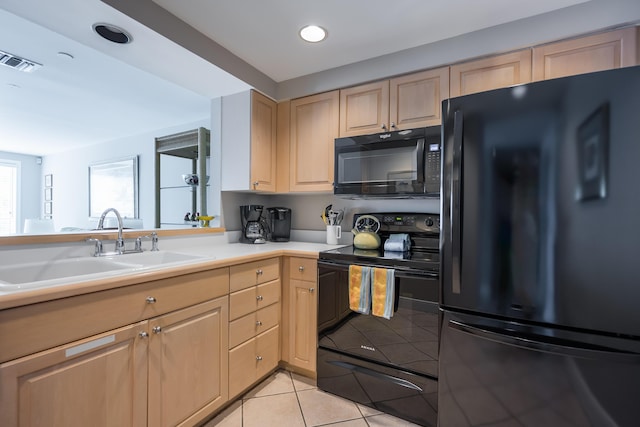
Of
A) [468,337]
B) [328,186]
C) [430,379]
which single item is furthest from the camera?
[328,186]

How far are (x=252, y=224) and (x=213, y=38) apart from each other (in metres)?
1.36

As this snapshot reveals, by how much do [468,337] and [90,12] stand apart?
Result: 2.28m

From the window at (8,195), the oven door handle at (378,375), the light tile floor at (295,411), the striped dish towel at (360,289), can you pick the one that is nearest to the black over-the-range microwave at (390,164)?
the striped dish towel at (360,289)

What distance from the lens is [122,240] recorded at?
5.36ft

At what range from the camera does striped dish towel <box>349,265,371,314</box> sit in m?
1.61

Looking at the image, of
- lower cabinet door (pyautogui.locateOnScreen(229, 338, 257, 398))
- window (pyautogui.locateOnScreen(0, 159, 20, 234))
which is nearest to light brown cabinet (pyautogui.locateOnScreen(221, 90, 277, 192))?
lower cabinet door (pyautogui.locateOnScreen(229, 338, 257, 398))

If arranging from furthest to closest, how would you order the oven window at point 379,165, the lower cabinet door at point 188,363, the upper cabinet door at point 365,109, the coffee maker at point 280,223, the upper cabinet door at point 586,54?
1. the coffee maker at point 280,223
2. the upper cabinet door at point 365,109
3. the oven window at point 379,165
4. the upper cabinet door at point 586,54
5. the lower cabinet door at point 188,363

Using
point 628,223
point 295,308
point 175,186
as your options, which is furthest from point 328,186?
point 175,186

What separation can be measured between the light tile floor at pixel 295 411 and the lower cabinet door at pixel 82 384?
22.8 inches

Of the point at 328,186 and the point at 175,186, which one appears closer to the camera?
the point at 328,186

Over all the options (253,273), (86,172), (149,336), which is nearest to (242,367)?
(253,273)

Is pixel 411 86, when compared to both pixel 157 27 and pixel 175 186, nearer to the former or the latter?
pixel 157 27

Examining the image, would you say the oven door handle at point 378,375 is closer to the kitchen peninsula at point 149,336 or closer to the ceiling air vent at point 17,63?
the kitchen peninsula at point 149,336

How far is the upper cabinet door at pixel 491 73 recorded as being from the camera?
163cm
